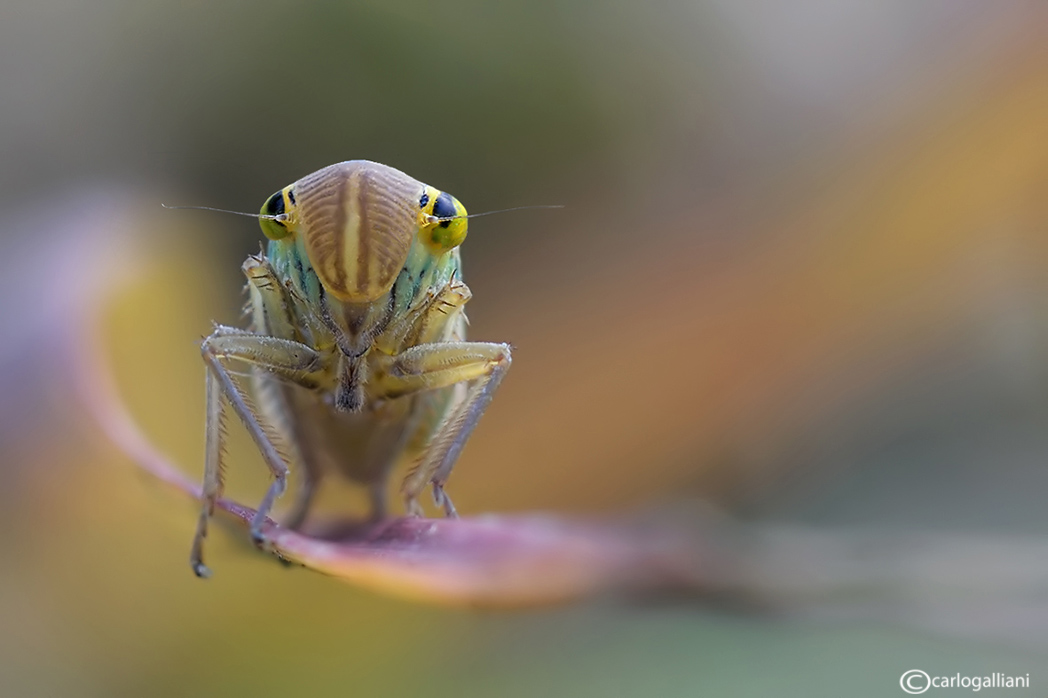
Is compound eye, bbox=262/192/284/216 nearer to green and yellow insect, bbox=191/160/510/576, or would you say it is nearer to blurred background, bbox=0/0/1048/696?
green and yellow insect, bbox=191/160/510/576

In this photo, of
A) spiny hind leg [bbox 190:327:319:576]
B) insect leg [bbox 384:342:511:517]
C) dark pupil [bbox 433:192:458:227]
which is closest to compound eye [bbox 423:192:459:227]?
dark pupil [bbox 433:192:458:227]

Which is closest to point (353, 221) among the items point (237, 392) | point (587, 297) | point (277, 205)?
point (277, 205)

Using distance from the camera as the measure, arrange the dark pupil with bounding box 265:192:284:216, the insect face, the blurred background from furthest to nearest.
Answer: the dark pupil with bounding box 265:192:284:216
the insect face
the blurred background

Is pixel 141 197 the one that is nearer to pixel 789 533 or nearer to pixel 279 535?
pixel 279 535

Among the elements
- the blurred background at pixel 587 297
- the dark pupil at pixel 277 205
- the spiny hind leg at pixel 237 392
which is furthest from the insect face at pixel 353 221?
the blurred background at pixel 587 297

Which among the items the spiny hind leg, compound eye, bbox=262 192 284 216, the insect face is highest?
compound eye, bbox=262 192 284 216

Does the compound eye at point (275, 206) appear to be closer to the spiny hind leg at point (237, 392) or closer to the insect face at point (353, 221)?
the insect face at point (353, 221)

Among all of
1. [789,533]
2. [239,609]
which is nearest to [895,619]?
[789,533]
